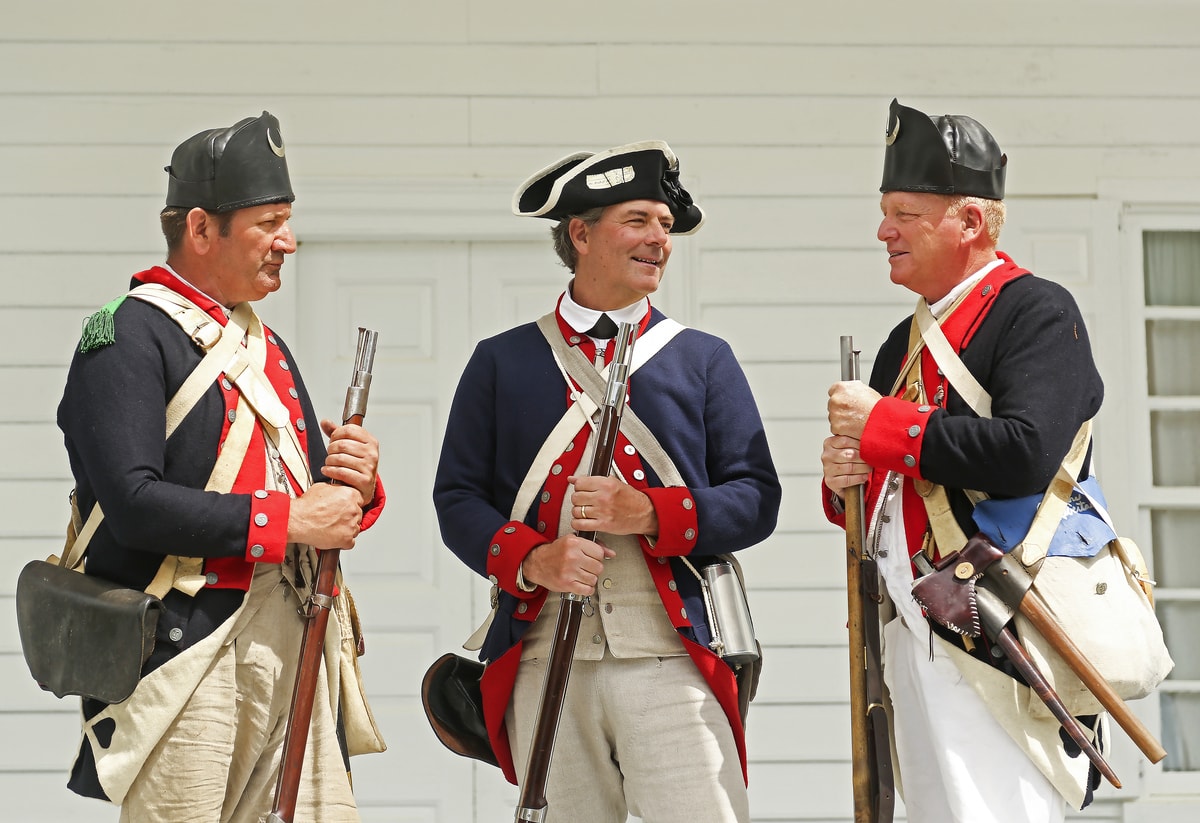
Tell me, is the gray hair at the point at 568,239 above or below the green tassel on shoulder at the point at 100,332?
above

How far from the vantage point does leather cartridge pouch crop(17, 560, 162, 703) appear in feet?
9.52

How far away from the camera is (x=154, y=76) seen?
5367mm

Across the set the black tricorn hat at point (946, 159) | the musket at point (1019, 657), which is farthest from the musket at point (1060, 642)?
the black tricorn hat at point (946, 159)

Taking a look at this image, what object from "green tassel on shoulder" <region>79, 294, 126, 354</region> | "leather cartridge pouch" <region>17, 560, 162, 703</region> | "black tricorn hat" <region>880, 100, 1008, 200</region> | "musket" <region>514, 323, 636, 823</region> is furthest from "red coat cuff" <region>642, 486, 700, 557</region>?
"green tassel on shoulder" <region>79, 294, 126, 354</region>

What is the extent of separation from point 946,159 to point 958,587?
39.3 inches

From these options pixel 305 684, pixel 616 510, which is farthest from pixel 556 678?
pixel 305 684

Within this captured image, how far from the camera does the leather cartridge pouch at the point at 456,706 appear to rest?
11.5ft

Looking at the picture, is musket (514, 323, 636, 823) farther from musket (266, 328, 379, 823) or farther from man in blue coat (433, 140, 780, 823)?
musket (266, 328, 379, 823)

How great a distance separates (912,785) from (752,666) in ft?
1.56

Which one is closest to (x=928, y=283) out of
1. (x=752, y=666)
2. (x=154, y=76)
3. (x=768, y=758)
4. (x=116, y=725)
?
(x=752, y=666)

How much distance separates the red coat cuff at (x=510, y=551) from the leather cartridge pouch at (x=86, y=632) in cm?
76

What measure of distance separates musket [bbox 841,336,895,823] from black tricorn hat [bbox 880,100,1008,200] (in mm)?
739

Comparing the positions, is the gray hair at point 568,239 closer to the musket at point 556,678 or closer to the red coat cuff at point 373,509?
the musket at point 556,678

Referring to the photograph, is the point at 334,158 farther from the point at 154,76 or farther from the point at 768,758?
the point at 768,758
